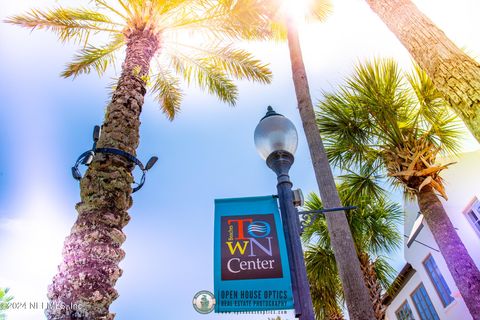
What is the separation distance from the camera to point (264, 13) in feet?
24.4

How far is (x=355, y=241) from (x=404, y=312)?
26.4 ft

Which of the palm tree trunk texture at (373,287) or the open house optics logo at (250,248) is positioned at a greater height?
the palm tree trunk texture at (373,287)

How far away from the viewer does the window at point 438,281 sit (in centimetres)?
1050

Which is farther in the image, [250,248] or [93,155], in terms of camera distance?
[93,155]

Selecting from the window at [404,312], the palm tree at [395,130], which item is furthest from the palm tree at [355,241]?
the window at [404,312]

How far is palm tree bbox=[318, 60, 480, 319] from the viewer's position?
21.4 ft

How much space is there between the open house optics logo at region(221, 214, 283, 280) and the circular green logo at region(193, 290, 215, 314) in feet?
12.6

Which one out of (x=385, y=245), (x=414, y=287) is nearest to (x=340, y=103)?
(x=385, y=245)

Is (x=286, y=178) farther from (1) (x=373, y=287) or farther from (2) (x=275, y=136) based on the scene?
(1) (x=373, y=287)

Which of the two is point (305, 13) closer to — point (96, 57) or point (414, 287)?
point (96, 57)

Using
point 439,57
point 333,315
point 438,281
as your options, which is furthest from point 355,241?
point 439,57

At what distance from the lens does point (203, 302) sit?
646 centimetres

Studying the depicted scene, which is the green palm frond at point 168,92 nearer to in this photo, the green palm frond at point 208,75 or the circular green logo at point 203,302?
the green palm frond at point 208,75

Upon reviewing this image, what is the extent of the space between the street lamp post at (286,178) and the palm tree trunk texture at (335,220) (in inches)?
88.4
